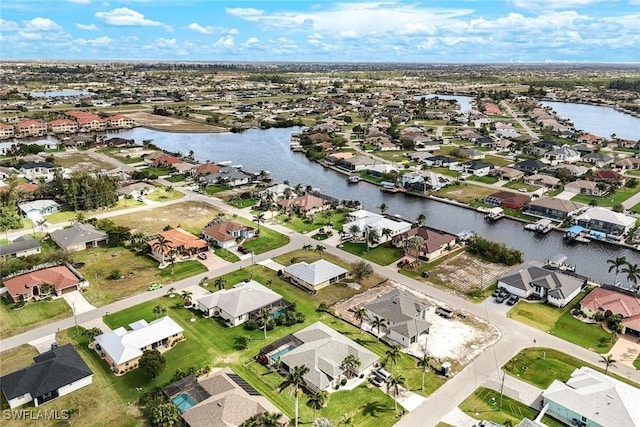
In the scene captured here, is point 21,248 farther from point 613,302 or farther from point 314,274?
point 613,302

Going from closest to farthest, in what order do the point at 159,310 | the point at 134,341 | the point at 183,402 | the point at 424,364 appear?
the point at 183,402
the point at 424,364
the point at 134,341
the point at 159,310

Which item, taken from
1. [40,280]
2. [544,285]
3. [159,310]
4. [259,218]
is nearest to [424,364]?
[544,285]

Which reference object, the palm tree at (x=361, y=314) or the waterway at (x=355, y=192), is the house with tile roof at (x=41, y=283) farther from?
the waterway at (x=355, y=192)

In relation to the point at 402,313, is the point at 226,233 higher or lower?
higher

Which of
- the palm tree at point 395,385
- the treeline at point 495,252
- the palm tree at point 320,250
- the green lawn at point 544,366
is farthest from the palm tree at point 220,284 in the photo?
the treeline at point 495,252

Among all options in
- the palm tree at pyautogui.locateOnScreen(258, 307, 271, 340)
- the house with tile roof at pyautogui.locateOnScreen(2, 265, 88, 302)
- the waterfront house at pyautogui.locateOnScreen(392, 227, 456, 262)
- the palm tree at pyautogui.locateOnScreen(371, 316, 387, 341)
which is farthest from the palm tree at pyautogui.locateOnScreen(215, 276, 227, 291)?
the waterfront house at pyautogui.locateOnScreen(392, 227, 456, 262)
